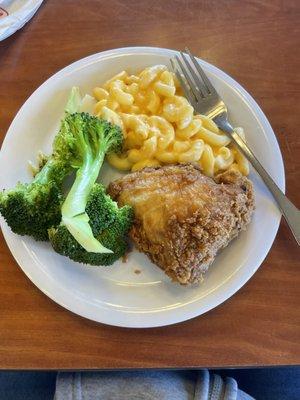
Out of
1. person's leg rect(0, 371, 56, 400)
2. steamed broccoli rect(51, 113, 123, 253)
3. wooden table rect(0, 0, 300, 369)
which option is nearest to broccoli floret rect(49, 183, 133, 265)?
steamed broccoli rect(51, 113, 123, 253)

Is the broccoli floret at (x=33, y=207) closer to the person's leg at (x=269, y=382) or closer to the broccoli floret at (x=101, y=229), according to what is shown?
the broccoli floret at (x=101, y=229)

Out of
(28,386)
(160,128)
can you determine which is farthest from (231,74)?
(28,386)

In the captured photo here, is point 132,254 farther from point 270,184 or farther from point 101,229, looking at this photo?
point 270,184

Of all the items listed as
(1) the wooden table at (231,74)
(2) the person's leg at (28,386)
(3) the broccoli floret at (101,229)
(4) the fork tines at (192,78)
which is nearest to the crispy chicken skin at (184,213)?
(3) the broccoli floret at (101,229)

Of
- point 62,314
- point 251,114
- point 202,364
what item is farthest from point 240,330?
point 251,114

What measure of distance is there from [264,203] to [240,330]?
0.37 m

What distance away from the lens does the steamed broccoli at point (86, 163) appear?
1.32 metres

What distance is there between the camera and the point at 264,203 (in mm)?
1438

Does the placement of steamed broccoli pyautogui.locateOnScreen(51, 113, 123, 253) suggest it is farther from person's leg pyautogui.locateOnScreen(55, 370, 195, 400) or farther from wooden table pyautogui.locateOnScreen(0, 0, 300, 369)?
person's leg pyautogui.locateOnScreen(55, 370, 195, 400)

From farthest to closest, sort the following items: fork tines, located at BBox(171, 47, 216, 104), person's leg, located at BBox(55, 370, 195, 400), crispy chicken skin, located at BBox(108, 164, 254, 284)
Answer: fork tines, located at BBox(171, 47, 216, 104) → person's leg, located at BBox(55, 370, 195, 400) → crispy chicken skin, located at BBox(108, 164, 254, 284)

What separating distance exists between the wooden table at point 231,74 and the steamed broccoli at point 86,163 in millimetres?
258

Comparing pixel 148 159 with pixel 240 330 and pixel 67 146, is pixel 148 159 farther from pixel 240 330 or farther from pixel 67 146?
pixel 240 330

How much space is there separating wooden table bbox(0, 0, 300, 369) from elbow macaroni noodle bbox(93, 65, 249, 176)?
0.66ft

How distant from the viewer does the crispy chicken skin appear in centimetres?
132
